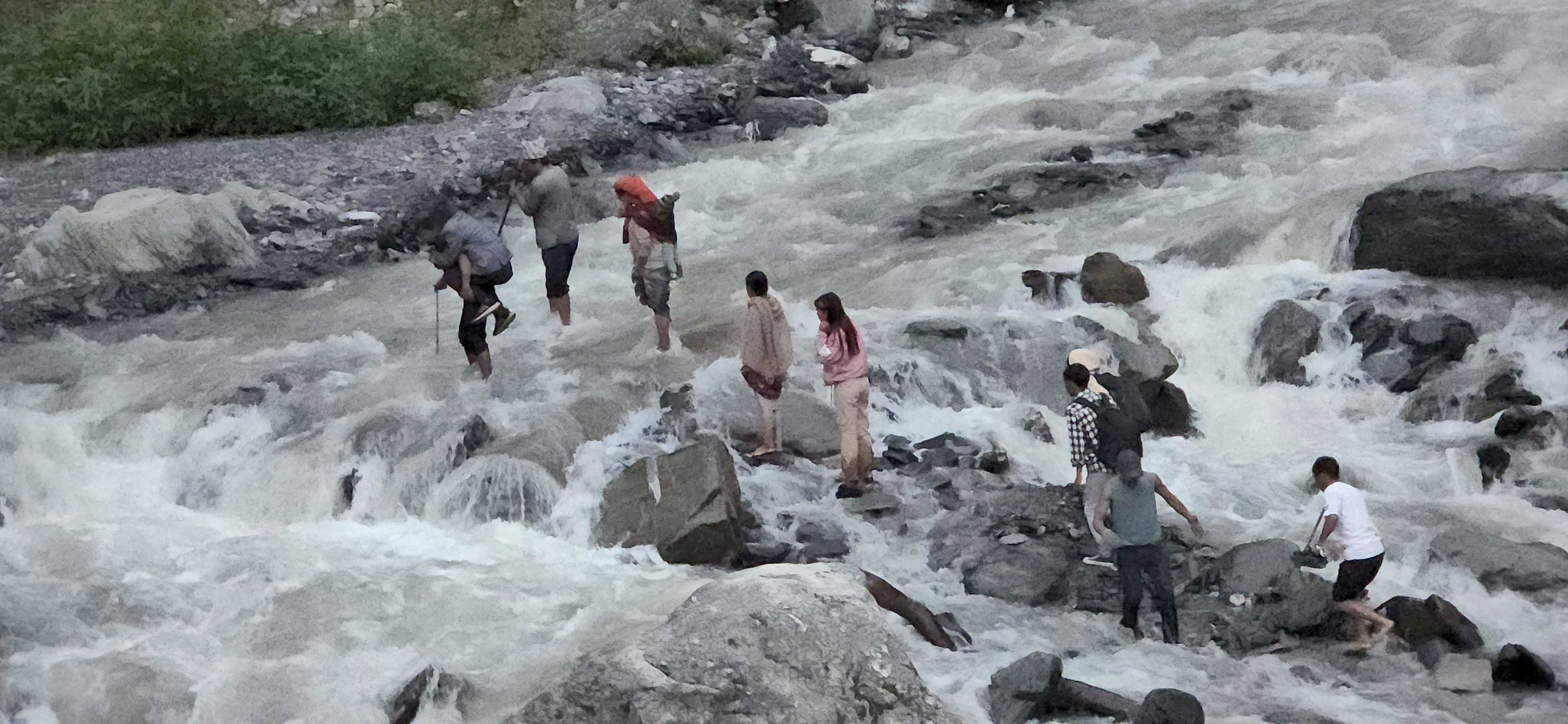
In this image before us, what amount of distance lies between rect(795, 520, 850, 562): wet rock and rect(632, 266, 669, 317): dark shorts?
236cm

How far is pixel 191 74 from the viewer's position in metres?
17.3

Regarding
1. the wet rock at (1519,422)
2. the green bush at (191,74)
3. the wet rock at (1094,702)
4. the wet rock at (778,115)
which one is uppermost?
the green bush at (191,74)

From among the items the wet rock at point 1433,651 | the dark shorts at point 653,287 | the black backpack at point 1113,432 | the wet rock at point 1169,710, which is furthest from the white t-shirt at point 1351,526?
the dark shorts at point 653,287

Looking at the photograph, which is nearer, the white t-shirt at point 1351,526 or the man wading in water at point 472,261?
the white t-shirt at point 1351,526

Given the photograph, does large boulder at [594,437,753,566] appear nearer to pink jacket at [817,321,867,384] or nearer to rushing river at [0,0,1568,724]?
rushing river at [0,0,1568,724]

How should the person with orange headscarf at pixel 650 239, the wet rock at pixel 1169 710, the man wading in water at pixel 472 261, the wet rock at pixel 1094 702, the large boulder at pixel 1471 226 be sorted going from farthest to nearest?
the large boulder at pixel 1471 226 < the person with orange headscarf at pixel 650 239 < the man wading in water at pixel 472 261 < the wet rock at pixel 1094 702 < the wet rock at pixel 1169 710

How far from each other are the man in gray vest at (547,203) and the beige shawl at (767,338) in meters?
2.20

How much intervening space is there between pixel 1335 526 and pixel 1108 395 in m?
1.35

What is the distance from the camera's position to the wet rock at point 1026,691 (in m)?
6.39

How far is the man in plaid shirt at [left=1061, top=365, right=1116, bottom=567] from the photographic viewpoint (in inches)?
293

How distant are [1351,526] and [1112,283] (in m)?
4.82

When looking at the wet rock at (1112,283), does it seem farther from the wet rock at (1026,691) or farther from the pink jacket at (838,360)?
the wet rock at (1026,691)

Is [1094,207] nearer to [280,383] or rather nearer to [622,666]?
[280,383]

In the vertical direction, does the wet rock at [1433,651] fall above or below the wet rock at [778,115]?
below
